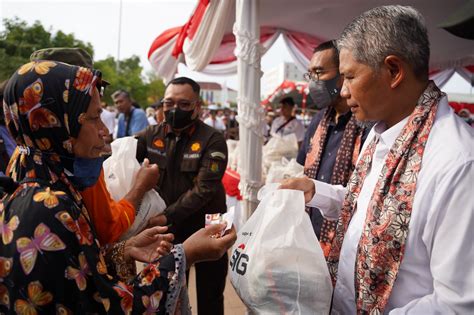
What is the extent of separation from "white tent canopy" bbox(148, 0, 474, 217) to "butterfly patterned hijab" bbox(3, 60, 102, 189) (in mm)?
2009

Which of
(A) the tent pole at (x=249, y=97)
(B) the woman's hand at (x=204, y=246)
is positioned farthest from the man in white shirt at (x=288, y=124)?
(B) the woman's hand at (x=204, y=246)

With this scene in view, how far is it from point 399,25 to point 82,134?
1.13 m

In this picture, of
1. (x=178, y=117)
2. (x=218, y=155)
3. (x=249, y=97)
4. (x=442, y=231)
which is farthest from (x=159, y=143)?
(x=442, y=231)

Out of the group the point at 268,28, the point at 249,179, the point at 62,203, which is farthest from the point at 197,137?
the point at 268,28

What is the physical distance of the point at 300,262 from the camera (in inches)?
51.1

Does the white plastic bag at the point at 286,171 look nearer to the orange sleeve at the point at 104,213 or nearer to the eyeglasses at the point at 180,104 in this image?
the eyeglasses at the point at 180,104

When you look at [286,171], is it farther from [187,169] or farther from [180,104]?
[180,104]

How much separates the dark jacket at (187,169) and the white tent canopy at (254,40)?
694 millimetres

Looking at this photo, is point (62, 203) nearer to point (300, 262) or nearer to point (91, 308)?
point (91, 308)

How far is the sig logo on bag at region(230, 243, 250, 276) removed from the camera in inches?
52.9

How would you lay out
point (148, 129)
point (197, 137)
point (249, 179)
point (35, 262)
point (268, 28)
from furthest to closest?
1. point (268, 28)
2. point (249, 179)
3. point (148, 129)
4. point (197, 137)
5. point (35, 262)

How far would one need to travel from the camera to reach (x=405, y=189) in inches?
46.2

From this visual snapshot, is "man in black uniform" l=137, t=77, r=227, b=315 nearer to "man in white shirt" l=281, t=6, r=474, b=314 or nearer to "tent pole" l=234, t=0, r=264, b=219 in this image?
"tent pole" l=234, t=0, r=264, b=219

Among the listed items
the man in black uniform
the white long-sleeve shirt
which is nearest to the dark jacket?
the man in black uniform
